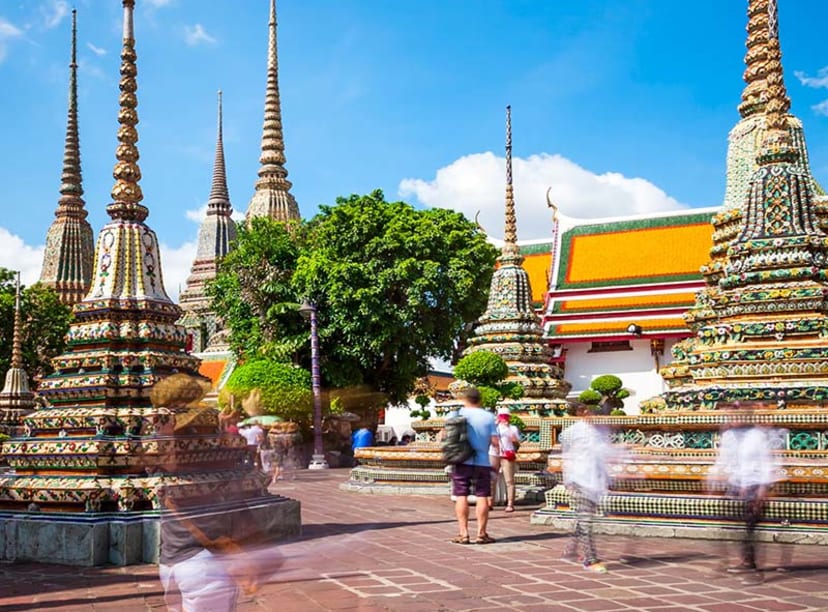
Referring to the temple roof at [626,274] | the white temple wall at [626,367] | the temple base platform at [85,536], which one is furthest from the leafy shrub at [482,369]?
the white temple wall at [626,367]

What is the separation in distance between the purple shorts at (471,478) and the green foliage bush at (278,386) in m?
16.5

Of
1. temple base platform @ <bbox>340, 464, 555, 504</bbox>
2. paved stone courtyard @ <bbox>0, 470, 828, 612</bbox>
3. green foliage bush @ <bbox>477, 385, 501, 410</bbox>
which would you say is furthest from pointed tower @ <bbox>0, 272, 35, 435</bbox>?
paved stone courtyard @ <bbox>0, 470, 828, 612</bbox>

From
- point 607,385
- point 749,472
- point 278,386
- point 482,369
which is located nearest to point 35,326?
point 278,386

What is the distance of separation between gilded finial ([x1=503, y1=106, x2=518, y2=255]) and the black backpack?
518 inches

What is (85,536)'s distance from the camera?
319 inches

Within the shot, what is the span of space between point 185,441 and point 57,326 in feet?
103

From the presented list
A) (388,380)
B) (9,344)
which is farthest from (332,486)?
(9,344)

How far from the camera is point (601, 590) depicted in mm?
6926

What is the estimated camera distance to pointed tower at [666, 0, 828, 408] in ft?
35.3

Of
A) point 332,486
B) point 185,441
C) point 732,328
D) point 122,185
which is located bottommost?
point 332,486

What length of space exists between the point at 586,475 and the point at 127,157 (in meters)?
6.03

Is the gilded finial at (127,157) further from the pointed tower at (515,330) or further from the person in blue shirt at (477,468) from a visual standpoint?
the pointed tower at (515,330)

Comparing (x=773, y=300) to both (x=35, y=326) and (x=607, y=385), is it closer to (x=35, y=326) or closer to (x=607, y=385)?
(x=607, y=385)

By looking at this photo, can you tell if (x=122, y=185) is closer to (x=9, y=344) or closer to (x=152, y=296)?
(x=152, y=296)
